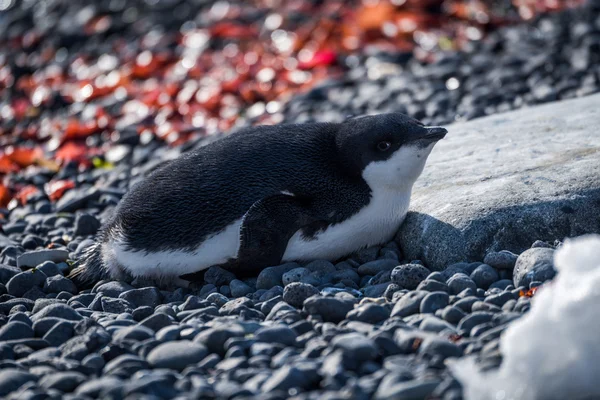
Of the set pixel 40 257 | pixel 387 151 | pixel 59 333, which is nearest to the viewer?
pixel 59 333

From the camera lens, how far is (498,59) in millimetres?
9195

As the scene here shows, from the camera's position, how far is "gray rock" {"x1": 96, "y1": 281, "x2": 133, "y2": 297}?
5023mm

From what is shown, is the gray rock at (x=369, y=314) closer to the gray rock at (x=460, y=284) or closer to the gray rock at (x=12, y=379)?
the gray rock at (x=460, y=284)

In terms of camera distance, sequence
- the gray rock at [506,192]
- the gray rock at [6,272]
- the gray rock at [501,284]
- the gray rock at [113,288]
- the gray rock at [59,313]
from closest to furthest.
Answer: the gray rock at [501,284]
the gray rock at [59,313]
the gray rock at [506,192]
the gray rock at [113,288]
the gray rock at [6,272]

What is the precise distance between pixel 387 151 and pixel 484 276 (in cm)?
108

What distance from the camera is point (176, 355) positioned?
370 centimetres

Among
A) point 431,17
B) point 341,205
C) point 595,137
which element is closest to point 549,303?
point 341,205

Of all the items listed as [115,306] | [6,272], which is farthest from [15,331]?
[6,272]

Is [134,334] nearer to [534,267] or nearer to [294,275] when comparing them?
[294,275]

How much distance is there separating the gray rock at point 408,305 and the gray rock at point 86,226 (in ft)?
9.89

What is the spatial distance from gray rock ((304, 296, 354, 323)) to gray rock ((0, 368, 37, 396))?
123 centimetres

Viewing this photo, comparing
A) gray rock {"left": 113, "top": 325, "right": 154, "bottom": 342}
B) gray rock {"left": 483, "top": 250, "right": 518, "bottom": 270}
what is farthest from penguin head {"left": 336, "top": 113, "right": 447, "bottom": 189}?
gray rock {"left": 113, "top": 325, "right": 154, "bottom": 342}

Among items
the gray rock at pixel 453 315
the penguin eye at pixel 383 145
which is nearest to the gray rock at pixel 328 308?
the gray rock at pixel 453 315

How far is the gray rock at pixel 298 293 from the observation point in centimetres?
437
